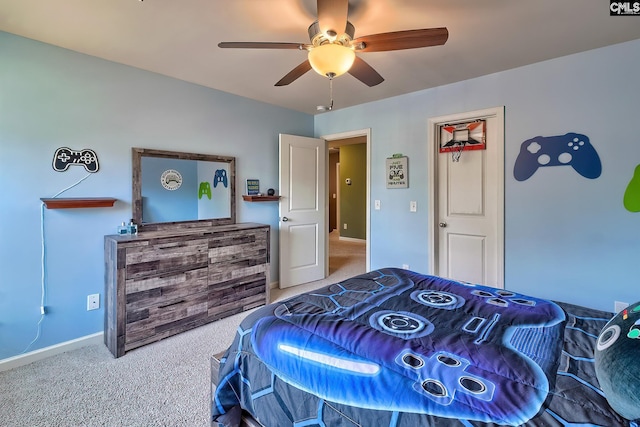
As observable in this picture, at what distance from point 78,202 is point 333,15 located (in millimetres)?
2298

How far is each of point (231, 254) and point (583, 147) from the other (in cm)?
324

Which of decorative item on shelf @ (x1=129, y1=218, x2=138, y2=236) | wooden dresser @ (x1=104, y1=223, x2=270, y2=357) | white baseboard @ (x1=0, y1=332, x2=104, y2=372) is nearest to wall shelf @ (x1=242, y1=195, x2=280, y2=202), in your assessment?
wooden dresser @ (x1=104, y1=223, x2=270, y2=357)

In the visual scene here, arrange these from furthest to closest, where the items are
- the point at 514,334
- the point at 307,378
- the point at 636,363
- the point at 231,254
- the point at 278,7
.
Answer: the point at 231,254
the point at 278,7
the point at 514,334
the point at 307,378
the point at 636,363

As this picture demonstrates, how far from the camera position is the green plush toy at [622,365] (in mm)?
718

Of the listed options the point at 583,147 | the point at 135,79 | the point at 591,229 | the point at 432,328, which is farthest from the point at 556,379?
the point at 135,79

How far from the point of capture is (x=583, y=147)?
2479mm

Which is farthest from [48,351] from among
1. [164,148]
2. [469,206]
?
[469,206]

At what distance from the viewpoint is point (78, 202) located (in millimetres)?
2344

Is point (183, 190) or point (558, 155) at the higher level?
point (558, 155)

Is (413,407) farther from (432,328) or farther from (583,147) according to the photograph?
(583,147)

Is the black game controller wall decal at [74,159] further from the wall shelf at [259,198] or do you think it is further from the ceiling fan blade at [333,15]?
the ceiling fan blade at [333,15]

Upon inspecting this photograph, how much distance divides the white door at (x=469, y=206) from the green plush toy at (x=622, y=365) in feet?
7.08

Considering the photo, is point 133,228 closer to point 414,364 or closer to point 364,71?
point 364,71

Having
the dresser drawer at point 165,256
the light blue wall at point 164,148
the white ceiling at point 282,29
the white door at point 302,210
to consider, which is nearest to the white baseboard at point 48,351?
the light blue wall at point 164,148
